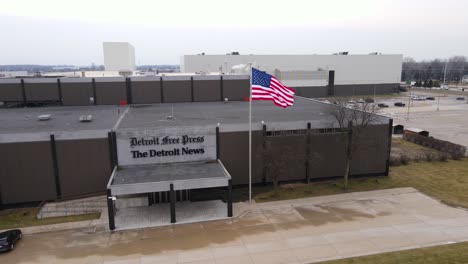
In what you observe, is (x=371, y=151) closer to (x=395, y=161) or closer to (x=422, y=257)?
(x=395, y=161)

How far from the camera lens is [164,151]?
29328 mm

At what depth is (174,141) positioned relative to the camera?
29359 millimetres

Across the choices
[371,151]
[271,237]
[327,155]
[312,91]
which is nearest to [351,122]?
[327,155]

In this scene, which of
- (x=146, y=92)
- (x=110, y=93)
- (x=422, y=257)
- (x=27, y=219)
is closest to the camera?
(x=422, y=257)

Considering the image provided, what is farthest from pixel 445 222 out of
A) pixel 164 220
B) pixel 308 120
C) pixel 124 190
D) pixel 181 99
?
pixel 181 99

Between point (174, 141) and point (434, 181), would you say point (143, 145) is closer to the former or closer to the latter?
point (174, 141)

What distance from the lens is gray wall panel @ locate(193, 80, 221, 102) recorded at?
1911 inches

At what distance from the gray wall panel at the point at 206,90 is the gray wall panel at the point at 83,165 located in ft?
71.2

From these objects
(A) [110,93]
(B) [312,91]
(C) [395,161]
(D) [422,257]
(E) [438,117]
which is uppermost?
(A) [110,93]

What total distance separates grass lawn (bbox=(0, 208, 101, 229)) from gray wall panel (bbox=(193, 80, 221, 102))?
83.9 ft

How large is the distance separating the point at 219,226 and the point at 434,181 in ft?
76.4

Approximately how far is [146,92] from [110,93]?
4.73m

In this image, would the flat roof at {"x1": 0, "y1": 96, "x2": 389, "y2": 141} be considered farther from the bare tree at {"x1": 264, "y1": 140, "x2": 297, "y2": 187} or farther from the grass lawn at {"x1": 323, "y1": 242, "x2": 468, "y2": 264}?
the grass lawn at {"x1": 323, "y1": 242, "x2": 468, "y2": 264}

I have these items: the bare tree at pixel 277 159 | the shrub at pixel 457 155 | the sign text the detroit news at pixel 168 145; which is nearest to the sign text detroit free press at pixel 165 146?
the sign text the detroit news at pixel 168 145
